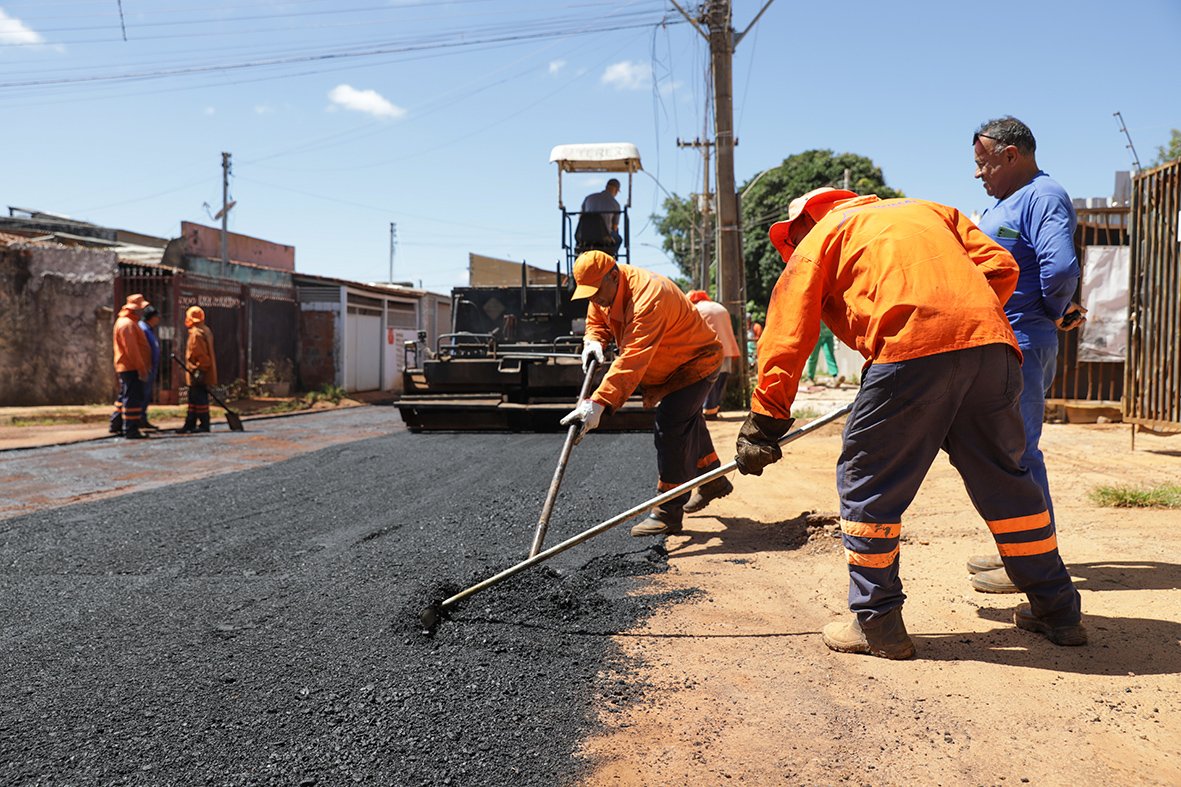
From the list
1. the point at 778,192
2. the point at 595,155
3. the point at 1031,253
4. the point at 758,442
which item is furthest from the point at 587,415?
the point at 778,192

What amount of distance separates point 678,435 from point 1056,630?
2186 millimetres

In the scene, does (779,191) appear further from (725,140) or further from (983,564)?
(983,564)

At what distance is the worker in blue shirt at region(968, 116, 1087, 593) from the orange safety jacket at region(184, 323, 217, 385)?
9.60 meters

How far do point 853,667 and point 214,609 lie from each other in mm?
2253

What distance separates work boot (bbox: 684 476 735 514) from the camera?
4723 millimetres

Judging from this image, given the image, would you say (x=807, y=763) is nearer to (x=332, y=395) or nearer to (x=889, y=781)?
(x=889, y=781)

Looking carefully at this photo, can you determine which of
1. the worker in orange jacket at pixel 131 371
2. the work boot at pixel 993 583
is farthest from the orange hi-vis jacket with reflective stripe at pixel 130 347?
the work boot at pixel 993 583

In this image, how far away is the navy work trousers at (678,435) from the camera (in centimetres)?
447

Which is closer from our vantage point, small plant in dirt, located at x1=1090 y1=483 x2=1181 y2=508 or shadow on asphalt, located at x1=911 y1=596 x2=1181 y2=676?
shadow on asphalt, located at x1=911 y1=596 x2=1181 y2=676

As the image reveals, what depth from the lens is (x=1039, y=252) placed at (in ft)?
10.1

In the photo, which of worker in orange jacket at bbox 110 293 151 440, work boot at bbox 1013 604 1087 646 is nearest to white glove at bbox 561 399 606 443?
work boot at bbox 1013 604 1087 646

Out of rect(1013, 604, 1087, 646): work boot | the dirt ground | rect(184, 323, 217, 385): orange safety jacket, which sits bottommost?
the dirt ground

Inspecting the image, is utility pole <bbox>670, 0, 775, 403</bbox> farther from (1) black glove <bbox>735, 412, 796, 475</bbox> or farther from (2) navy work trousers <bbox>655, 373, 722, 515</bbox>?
(1) black glove <bbox>735, 412, 796, 475</bbox>

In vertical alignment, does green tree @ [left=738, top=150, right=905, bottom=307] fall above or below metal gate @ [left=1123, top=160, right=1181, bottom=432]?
above
